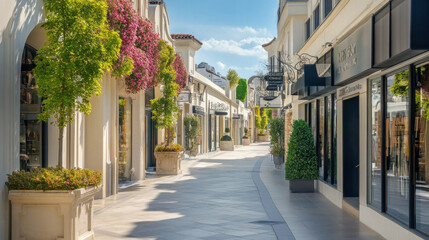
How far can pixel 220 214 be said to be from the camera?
1006 centimetres

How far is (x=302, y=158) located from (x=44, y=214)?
324 inches

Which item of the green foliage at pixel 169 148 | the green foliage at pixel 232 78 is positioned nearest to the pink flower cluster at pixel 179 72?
the green foliage at pixel 169 148

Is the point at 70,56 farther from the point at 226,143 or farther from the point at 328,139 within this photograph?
the point at 226,143

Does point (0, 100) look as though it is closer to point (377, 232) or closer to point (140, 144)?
point (377, 232)

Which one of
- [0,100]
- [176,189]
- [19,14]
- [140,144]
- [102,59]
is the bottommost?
[176,189]

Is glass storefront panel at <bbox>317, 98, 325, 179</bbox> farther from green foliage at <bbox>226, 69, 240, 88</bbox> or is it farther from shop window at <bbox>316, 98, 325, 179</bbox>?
green foliage at <bbox>226, 69, 240, 88</bbox>

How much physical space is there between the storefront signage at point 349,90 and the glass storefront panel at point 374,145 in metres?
0.73

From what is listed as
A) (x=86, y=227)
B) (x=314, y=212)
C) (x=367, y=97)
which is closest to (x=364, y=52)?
(x=367, y=97)

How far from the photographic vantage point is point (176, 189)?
14500 mm

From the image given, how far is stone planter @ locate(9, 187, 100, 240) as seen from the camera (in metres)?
6.46

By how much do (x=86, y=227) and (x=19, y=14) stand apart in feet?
11.1

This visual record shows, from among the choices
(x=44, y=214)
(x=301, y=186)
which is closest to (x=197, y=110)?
(x=301, y=186)

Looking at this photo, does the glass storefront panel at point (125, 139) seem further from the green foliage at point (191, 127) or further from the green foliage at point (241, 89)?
the green foliage at point (241, 89)

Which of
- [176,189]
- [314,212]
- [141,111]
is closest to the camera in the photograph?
[314,212]
